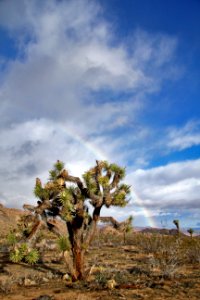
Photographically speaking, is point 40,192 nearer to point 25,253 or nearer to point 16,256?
point 25,253

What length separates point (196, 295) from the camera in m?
9.25

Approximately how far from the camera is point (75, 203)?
1362 cm

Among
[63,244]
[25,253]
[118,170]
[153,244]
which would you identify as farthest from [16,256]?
[153,244]

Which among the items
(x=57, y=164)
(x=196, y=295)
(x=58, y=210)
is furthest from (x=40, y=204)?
(x=196, y=295)

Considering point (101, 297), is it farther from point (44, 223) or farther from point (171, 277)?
point (44, 223)

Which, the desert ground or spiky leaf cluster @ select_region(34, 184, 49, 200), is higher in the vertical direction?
spiky leaf cluster @ select_region(34, 184, 49, 200)

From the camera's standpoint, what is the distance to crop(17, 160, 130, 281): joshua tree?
43.0 ft

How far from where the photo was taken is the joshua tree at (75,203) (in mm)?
13094

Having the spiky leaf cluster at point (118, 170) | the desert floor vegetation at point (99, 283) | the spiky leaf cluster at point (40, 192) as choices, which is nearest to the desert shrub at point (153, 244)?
the desert floor vegetation at point (99, 283)

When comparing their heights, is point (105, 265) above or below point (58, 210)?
below

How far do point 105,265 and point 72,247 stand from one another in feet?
11.5

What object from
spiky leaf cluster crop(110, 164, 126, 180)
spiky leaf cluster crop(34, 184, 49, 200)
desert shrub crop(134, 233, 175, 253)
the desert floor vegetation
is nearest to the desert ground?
the desert floor vegetation

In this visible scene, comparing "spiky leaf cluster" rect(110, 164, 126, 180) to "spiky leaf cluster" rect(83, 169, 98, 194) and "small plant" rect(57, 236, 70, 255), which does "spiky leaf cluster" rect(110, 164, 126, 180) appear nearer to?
"spiky leaf cluster" rect(83, 169, 98, 194)

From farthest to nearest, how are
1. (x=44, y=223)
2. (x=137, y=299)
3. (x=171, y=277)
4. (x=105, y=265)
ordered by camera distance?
(x=105, y=265) → (x=44, y=223) → (x=171, y=277) → (x=137, y=299)
